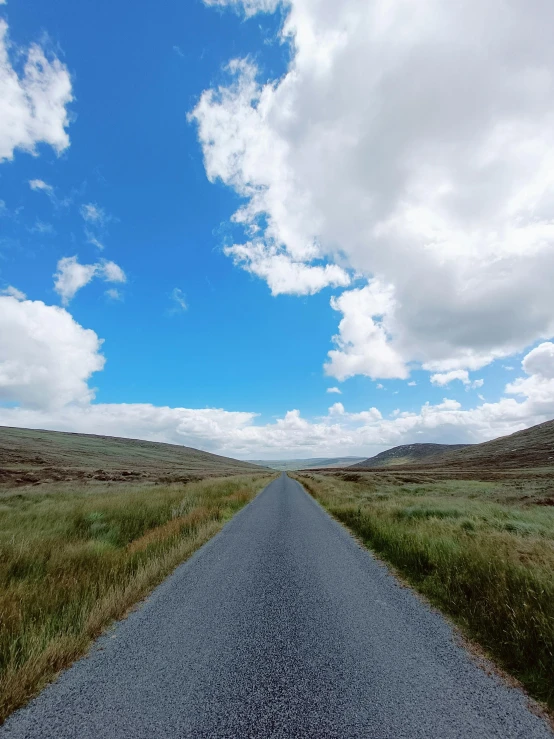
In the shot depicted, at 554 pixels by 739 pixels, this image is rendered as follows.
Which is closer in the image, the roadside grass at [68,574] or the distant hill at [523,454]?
the roadside grass at [68,574]

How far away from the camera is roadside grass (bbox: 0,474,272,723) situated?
4.06m

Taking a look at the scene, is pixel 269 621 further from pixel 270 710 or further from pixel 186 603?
pixel 270 710

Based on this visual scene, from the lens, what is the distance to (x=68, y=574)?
22.7ft

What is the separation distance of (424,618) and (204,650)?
3435 millimetres

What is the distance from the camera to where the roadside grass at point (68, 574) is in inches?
160

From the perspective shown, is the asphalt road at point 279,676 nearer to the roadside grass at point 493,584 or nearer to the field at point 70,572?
the field at point 70,572

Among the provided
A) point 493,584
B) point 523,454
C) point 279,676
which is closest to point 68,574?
point 279,676

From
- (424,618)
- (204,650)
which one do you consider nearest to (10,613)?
(204,650)

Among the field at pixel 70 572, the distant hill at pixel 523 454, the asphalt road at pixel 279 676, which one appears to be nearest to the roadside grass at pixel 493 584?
the asphalt road at pixel 279 676

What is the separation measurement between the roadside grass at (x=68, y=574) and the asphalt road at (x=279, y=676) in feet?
1.04

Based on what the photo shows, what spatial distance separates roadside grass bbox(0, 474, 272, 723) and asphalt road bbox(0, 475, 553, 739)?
1.04ft

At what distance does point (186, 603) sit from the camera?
5.93 metres

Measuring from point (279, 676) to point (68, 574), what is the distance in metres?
5.34

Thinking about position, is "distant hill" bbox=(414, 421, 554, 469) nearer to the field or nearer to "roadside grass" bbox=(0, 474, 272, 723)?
the field
